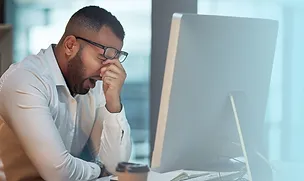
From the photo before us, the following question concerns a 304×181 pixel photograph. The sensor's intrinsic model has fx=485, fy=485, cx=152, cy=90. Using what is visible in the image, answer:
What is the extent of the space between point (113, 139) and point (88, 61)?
0.36 metres

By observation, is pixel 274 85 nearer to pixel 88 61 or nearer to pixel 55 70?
pixel 88 61

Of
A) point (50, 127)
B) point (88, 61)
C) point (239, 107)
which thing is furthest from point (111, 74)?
point (239, 107)

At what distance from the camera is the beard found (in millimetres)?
1998

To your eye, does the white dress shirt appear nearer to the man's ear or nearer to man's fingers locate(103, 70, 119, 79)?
the man's ear

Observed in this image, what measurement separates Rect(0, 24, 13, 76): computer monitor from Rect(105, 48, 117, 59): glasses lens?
1.77m

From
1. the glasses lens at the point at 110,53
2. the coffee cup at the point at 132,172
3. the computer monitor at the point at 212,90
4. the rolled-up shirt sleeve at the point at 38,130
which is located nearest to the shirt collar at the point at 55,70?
the rolled-up shirt sleeve at the point at 38,130

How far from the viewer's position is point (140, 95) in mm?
3508

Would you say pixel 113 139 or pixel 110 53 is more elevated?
pixel 110 53

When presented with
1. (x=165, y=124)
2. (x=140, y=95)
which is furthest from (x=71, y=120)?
(x=140, y=95)

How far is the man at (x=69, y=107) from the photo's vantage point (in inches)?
69.8

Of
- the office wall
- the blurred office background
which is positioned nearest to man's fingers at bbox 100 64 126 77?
the blurred office background

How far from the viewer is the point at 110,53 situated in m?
1.95

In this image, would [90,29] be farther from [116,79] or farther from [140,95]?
[140,95]

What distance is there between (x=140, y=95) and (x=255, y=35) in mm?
2114
